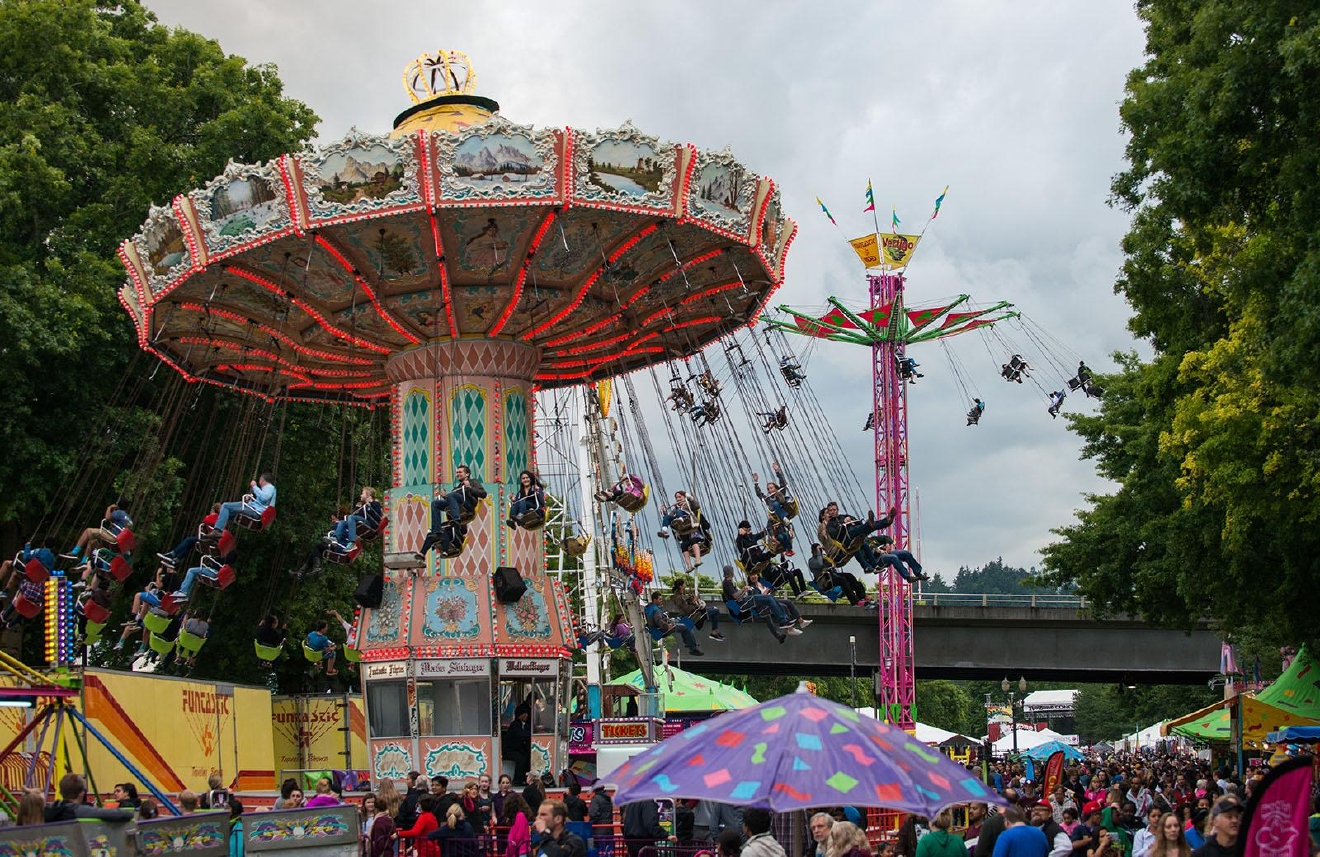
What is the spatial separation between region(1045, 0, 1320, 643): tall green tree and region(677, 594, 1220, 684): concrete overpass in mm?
10787

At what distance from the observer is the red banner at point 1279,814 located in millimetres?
7559

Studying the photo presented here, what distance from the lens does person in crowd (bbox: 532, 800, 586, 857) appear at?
37.8ft

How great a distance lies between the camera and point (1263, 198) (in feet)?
52.9

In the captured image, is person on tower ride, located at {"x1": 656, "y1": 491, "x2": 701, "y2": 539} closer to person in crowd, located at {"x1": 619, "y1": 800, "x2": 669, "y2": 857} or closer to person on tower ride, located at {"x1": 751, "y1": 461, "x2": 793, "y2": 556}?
person on tower ride, located at {"x1": 751, "y1": 461, "x2": 793, "y2": 556}

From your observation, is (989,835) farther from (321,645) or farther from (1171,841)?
(321,645)

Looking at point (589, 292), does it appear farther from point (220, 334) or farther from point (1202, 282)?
point (1202, 282)

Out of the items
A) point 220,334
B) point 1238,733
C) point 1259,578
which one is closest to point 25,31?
point 220,334

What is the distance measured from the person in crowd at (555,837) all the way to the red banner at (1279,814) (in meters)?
5.35

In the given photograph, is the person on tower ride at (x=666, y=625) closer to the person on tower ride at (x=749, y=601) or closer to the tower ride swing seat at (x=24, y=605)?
the person on tower ride at (x=749, y=601)

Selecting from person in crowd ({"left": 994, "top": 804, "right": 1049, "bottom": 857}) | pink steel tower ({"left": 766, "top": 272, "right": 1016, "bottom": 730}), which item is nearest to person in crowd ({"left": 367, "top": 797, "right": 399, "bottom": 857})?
person in crowd ({"left": 994, "top": 804, "right": 1049, "bottom": 857})

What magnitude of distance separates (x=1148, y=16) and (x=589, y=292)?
30.8ft

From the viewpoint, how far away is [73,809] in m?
11.5

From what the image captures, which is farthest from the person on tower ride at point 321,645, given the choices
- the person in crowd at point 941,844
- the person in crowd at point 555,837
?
the person in crowd at point 941,844

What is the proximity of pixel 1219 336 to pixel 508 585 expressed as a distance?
1118cm
